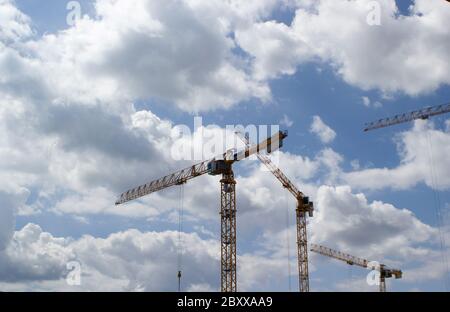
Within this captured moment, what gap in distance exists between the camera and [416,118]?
147750 millimetres

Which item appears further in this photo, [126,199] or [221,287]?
[126,199]

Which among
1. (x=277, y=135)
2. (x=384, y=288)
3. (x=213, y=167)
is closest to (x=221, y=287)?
(x=213, y=167)

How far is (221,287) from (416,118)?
71931 mm
